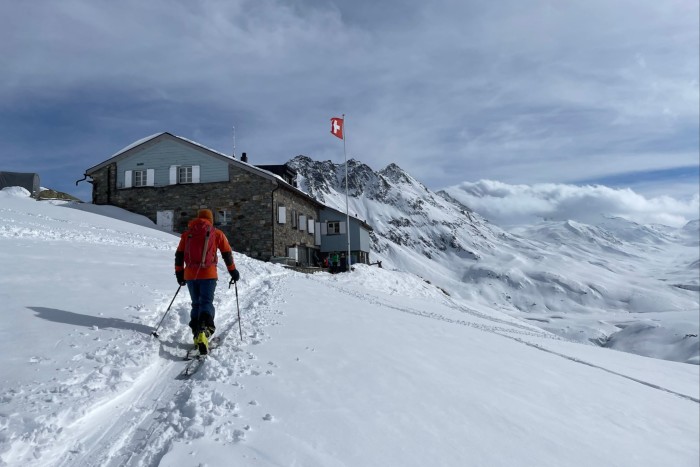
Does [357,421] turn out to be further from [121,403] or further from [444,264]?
[444,264]

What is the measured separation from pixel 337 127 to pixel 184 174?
11.1 meters

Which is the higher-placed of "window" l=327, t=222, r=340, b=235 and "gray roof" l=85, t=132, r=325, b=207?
"gray roof" l=85, t=132, r=325, b=207

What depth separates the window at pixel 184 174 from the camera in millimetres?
27578

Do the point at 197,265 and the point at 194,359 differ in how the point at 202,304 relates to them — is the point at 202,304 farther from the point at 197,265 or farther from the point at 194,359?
A: the point at 194,359

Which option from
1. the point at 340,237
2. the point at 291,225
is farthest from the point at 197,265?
the point at 340,237

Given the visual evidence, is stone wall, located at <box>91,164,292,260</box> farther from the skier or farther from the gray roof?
the skier

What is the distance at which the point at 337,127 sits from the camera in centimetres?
3142

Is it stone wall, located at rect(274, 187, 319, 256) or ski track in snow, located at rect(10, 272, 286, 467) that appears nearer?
ski track in snow, located at rect(10, 272, 286, 467)

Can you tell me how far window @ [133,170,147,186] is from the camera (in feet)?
91.7

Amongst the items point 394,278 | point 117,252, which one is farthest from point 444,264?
point 117,252

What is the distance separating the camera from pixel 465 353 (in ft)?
25.6

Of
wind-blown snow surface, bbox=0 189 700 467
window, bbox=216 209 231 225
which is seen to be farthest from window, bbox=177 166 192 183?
wind-blown snow surface, bbox=0 189 700 467

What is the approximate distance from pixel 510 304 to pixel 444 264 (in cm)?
3316

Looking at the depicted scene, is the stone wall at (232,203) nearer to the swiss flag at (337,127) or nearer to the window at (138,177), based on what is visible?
the window at (138,177)
